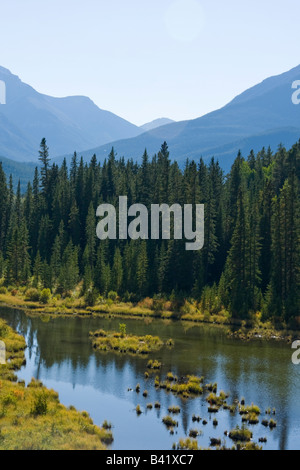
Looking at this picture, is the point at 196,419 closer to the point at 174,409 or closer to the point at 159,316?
the point at 174,409

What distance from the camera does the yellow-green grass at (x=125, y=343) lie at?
194ft

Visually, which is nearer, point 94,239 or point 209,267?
point 209,267

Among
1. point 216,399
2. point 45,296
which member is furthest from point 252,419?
point 45,296

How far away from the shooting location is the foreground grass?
3100 cm

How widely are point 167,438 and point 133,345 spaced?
25.1 m

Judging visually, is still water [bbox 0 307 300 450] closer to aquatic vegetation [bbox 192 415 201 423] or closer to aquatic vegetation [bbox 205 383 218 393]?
aquatic vegetation [bbox 192 415 201 423]

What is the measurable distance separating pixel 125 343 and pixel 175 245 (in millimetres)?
35003

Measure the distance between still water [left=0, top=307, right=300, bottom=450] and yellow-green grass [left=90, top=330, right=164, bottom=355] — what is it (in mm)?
1338

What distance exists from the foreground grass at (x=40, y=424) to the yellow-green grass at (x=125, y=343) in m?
15.5

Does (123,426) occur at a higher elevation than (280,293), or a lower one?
lower

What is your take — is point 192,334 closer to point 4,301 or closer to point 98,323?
point 98,323

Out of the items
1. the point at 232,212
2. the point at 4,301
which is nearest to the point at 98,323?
the point at 4,301

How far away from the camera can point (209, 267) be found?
98.0 m

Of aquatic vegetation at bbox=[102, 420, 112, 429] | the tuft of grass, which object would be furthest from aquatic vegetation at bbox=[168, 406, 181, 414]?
aquatic vegetation at bbox=[102, 420, 112, 429]
